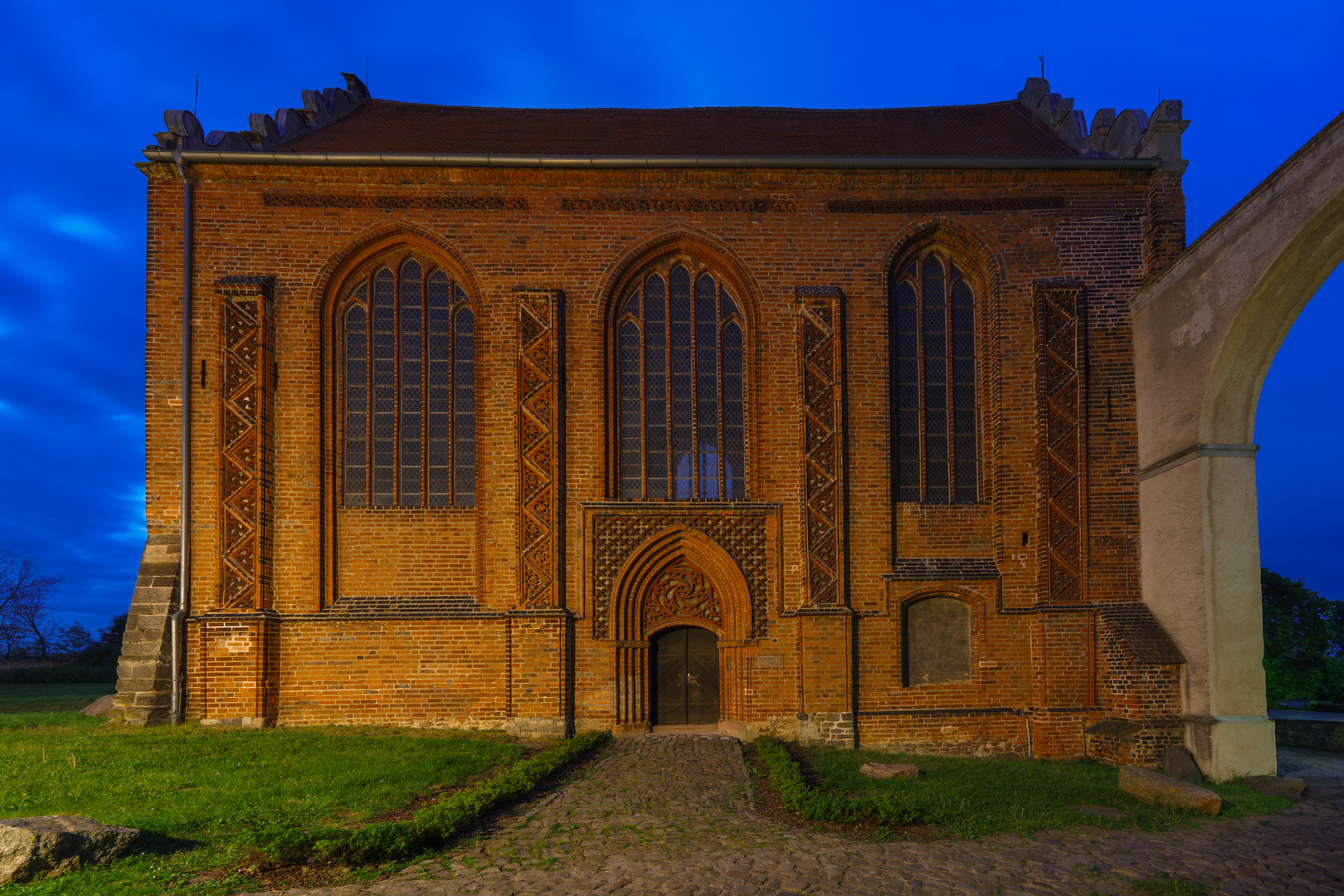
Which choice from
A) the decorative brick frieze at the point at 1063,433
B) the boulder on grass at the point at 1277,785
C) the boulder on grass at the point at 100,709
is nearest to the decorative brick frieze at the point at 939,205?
the decorative brick frieze at the point at 1063,433

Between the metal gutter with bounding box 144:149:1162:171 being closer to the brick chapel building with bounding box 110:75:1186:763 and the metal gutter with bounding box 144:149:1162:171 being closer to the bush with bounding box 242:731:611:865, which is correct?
the brick chapel building with bounding box 110:75:1186:763

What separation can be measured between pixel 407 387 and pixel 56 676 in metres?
15.5

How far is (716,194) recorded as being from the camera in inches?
526

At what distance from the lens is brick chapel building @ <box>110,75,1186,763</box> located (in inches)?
492

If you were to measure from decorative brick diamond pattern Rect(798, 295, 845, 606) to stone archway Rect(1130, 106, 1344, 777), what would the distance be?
14.9 feet

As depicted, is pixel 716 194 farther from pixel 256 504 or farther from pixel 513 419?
pixel 256 504

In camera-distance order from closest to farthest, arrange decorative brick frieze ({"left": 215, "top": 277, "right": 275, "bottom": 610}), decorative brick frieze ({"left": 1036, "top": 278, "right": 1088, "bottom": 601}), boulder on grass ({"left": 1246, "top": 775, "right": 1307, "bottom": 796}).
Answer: boulder on grass ({"left": 1246, "top": 775, "right": 1307, "bottom": 796}) → decorative brick frieze ({"left": 215, "top": 277, "right": 275, "bottom": 610}) → decorative brick frieze ({"left": 1036, "top": 278, "right": 1088, "bottom": 601})

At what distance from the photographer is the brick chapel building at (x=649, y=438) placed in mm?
12484

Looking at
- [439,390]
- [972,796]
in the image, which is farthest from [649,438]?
[972,796]

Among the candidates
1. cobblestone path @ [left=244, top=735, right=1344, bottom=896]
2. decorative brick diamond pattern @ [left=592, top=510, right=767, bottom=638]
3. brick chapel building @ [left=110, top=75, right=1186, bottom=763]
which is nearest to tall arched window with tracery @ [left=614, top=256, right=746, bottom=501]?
brick chapel building @ [left=110, top=75, right=1186, bottom=763]

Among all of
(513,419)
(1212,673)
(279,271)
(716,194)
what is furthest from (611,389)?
(1212,673)

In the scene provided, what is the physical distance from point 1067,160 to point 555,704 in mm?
11187

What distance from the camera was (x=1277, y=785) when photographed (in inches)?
398

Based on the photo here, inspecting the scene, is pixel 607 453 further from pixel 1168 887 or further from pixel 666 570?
pixel 1168 887
